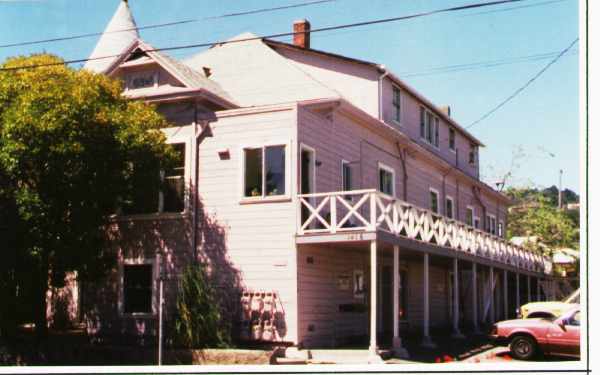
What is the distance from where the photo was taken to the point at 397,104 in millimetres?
28672

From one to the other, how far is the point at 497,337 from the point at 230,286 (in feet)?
22.7

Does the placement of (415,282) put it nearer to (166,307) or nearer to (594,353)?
(166,307)

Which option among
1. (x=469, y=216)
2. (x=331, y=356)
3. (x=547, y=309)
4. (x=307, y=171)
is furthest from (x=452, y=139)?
(x=331, y=356)

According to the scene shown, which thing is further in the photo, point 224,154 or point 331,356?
point 224,154

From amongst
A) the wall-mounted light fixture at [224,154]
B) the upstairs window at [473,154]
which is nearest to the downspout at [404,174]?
the wall-mounted light fixture at [224,154]

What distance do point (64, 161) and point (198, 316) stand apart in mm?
5090

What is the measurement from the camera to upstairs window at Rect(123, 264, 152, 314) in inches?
851

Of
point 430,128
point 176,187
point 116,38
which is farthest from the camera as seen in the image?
point 430,128

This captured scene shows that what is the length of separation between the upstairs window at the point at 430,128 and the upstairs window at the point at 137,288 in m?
14.2

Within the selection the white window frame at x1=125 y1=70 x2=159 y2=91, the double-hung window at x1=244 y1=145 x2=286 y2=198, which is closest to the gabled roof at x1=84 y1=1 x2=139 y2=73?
the white window frame at x1=125 y1=70 x2=159 y2=91

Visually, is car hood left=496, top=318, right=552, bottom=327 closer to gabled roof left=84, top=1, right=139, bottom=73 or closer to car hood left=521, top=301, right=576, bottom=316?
car hood left=521, top=301, right=576, bottom=316

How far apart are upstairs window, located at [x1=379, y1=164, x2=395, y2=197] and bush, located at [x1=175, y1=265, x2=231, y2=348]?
784 centimetres

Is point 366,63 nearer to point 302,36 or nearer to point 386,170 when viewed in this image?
point 386,170

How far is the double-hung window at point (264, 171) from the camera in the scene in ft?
66.3
